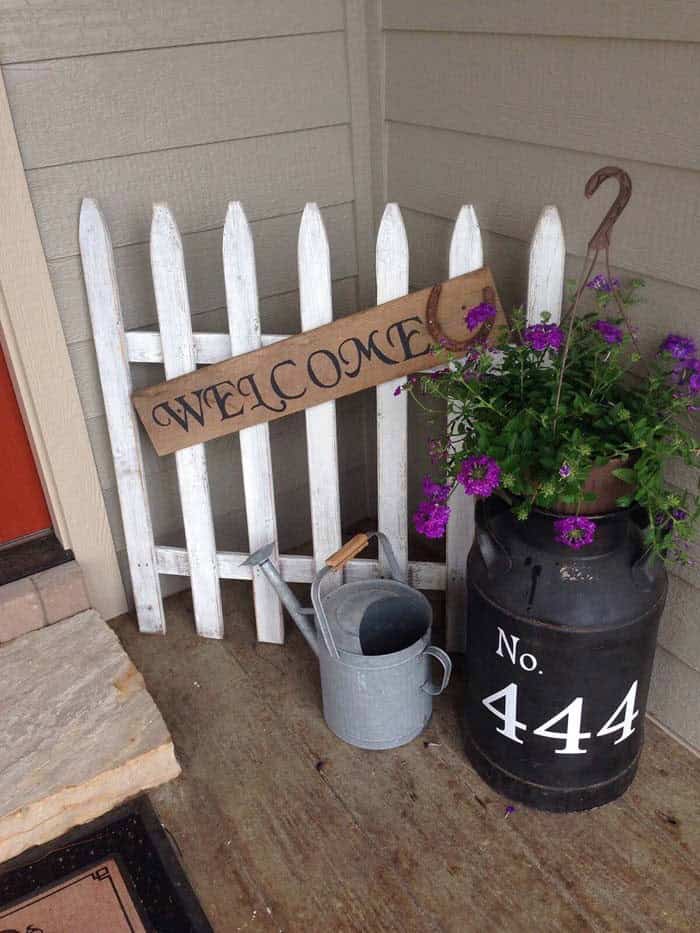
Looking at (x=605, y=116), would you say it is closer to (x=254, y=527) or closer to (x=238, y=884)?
(x=254, y=527)

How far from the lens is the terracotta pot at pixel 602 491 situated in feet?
5.28

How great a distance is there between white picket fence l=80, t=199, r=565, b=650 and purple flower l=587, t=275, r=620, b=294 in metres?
0.13

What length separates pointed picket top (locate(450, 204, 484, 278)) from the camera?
6.45ft

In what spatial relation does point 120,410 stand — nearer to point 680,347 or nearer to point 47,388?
point 47,388

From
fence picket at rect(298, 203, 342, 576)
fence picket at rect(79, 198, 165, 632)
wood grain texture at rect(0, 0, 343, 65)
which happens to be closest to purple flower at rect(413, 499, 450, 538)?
fence picket at rect(298, 203, 342, 576)

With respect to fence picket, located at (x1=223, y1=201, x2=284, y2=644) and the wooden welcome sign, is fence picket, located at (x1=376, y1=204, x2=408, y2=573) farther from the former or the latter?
fence picket, located at (x1=223, y1=201, x2=284, y2=644)

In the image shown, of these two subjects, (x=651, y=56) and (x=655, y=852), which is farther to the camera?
(x=655, y=852)

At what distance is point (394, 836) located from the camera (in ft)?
6.31

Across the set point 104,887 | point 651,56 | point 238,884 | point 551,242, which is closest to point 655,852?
point 238,884

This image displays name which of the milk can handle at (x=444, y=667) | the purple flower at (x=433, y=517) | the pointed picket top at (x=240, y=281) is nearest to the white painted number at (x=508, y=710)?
the milk can handle at (x=444, y=667)

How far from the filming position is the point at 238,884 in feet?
6.03

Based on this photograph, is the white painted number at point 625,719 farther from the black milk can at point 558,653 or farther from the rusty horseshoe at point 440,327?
the rusty horseshoe at point 440,327

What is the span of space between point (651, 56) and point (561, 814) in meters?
1.62

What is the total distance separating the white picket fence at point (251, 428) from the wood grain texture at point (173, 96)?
0.70 feet
